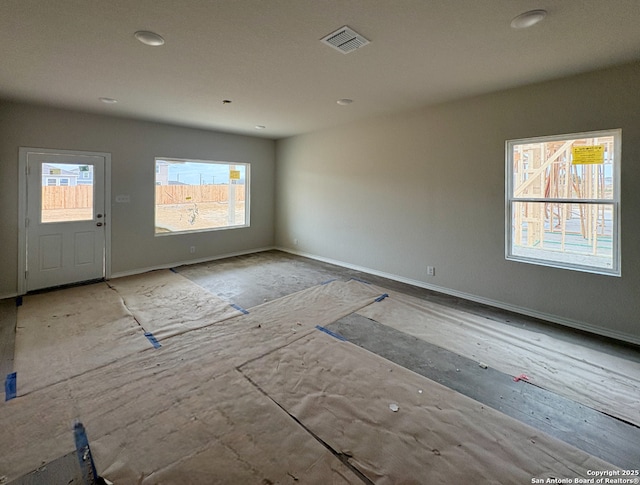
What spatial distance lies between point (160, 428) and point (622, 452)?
9.10ft

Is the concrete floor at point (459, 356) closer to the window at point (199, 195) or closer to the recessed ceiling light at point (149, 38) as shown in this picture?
the window at point (199, 195)

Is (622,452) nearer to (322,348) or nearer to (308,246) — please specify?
(322,348)

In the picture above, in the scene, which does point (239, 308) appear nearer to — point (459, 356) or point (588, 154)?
point (459, 356)

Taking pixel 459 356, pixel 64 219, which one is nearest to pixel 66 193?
pixel 64 219

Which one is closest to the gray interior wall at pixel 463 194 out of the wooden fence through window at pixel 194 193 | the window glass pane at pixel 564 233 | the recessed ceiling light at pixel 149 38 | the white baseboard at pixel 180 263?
the window glass pane at pixel 564 233

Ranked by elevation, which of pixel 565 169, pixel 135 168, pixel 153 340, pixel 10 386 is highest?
pixel 135 168

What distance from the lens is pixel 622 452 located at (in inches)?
70.8

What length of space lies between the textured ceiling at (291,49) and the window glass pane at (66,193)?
0.97 meters

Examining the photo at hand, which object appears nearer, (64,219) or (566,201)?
(566,201)

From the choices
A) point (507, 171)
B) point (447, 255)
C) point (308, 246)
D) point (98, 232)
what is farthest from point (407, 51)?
point (98, 232)

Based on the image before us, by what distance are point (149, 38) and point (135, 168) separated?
3420 mm

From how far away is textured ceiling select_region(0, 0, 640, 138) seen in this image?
218 cm

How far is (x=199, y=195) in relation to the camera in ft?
21.2

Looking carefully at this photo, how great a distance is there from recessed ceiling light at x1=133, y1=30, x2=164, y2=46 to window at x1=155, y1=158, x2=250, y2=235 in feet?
11.4
